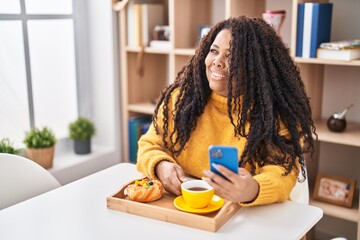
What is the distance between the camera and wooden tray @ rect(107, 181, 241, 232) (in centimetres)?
128

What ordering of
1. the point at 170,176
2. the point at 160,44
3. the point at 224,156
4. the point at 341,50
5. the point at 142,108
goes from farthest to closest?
the point at 142,108 < the point at 160,44 < the point at 341,50 < the point at 170,176 < the point at 224,156

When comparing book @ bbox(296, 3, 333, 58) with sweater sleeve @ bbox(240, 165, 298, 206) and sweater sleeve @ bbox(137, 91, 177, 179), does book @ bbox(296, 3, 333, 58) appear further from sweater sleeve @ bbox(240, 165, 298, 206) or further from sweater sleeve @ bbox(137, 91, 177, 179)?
sweater sleeve @ bbox(240, 165, 298, 206)

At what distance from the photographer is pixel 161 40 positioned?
280cm

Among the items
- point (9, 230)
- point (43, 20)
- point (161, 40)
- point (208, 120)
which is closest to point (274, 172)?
point (208, 120)

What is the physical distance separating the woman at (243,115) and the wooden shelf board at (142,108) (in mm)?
1100

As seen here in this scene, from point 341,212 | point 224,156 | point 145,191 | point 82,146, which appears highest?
point 224,156

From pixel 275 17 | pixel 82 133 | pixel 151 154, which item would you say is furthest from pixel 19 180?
pixel 275 17

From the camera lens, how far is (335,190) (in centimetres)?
246

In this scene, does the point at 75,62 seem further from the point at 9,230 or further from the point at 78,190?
the point at 9,230

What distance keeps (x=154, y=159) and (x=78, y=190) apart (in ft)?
0.85

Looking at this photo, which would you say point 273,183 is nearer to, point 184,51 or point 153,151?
point 153,151

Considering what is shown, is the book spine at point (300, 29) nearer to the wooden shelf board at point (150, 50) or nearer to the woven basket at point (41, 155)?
the wooden shelf board at point (150, 50)

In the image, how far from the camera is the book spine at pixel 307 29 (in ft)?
7.29

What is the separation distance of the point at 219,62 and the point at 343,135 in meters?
1.00
